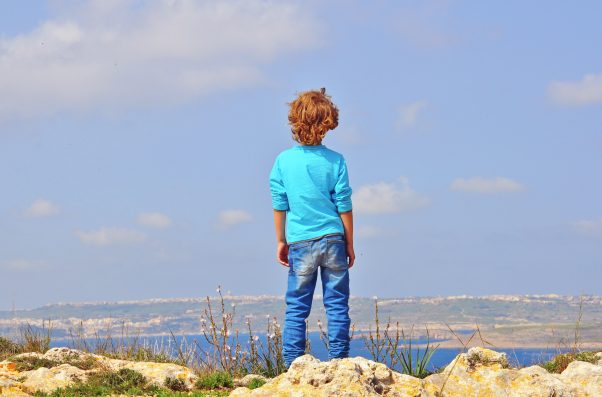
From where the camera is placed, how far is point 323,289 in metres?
9.39

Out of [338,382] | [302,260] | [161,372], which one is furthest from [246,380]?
[338,382]

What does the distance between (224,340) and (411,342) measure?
8.93 feet

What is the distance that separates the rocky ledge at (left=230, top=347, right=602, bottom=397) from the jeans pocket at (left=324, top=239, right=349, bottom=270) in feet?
6.03

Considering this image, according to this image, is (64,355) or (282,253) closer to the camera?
(282,253)

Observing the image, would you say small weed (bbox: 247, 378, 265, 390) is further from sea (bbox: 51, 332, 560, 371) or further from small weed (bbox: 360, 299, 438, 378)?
small weed (bbox: 360, 299, 438, 378)

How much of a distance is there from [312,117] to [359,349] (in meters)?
3.22

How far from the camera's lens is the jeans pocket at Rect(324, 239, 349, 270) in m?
9.12

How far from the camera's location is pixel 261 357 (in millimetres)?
11664

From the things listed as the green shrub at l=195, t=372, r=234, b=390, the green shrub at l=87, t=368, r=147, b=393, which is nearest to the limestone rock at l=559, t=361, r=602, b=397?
the green shrub at l=195, t=372, r=234, b=390

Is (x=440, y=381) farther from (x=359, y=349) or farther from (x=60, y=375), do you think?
(x=60, y=375)

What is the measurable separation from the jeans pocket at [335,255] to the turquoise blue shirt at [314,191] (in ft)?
0.41

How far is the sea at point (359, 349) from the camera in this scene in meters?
10.4

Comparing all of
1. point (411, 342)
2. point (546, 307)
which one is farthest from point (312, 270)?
point (546, 307)

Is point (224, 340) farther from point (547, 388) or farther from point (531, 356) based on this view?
point (547, 388)
